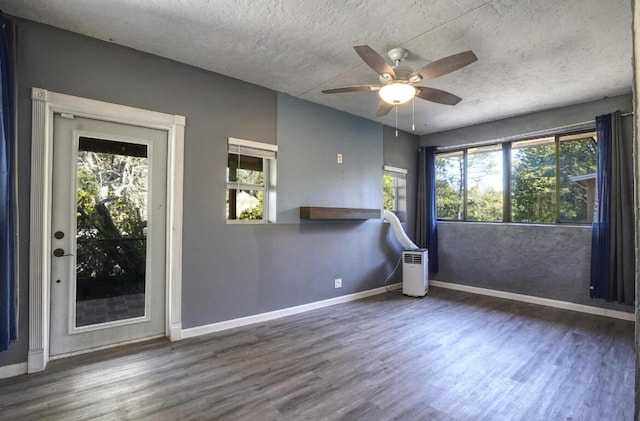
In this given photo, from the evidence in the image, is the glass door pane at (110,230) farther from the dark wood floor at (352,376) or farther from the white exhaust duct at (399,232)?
the white exhaust duct at (399,232)

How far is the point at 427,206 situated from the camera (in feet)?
18.0

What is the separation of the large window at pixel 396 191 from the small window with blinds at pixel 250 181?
226cm

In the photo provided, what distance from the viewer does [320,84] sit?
138 inches

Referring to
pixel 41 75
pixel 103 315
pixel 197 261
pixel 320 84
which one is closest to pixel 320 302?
pixel 197 261

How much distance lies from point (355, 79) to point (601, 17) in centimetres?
202

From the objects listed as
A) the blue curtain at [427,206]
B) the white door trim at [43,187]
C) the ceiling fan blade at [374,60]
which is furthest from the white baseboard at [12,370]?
the blue curtain at [427,206]

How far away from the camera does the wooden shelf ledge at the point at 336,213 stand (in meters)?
3.85

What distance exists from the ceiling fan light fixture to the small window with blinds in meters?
1.51

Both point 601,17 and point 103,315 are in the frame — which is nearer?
point 601,17

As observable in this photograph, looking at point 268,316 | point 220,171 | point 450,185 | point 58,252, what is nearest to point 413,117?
point 450,185

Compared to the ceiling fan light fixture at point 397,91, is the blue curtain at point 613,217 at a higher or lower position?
lower

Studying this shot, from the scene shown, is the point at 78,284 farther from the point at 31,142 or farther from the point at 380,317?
the point at 380,317

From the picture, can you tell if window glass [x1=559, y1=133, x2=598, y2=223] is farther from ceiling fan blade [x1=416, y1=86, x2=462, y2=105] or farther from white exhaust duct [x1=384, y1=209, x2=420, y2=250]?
ceiling fan blade [x1=416, y1=86, x2=462, y2=105]

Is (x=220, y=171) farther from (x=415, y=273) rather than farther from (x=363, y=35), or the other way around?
(x=415, y=273)
